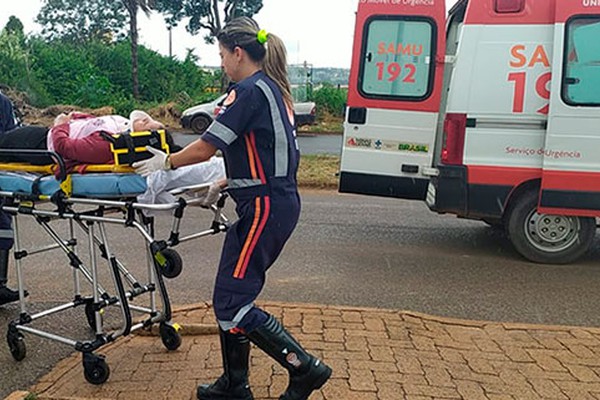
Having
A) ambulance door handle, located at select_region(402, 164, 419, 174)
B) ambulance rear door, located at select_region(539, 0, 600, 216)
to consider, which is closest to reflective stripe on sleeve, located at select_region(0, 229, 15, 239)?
ambulance door handle, located at select_region(402, 164, 419, 174)

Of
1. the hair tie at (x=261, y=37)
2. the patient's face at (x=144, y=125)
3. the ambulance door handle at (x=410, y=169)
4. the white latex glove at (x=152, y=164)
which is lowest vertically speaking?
the ambulance door handle at (x=410, y=169)

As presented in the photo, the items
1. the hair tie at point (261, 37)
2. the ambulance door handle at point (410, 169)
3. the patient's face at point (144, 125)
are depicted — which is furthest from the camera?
the ambulance door handle at point (410, 169)

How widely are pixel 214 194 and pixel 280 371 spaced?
1124 mm

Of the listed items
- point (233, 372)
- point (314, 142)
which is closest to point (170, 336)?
point (233, 372)

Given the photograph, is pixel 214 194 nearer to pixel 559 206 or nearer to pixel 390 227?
pixel 559 206

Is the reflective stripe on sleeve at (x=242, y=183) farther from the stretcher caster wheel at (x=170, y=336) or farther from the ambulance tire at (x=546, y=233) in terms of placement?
the ambulance tire at (x=546, y=233)

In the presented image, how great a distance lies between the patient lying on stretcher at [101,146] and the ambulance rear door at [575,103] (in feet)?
13.1

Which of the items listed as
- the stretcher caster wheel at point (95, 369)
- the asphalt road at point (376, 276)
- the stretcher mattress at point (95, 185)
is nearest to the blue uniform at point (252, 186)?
the stretcher mattress at point (95, 185)

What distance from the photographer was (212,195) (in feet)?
12.5

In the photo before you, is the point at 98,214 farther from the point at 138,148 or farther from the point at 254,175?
the point at 254,175

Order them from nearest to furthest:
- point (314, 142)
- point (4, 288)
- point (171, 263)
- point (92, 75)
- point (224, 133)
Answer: point (224, 133) → point (171, 263) → point (4, 288) → point (314, 142) → point (92, 75)

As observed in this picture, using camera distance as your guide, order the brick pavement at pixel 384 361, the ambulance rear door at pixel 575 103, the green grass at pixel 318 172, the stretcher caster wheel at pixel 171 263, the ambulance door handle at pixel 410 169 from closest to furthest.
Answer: the stretcher caster wheel at pixel 171 263
the brick pavement at pixel 384 361
the ambulance rear door at pixel 575 103
the ambulance door handle at pixel 410 169
the green grass at pixel 318 172

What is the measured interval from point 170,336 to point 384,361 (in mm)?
1365

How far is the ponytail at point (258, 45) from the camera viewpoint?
3385 millimetres
